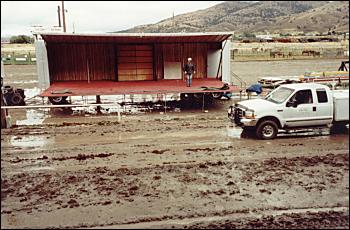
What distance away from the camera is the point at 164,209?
19.9ft

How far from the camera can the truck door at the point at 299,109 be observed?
10.4m

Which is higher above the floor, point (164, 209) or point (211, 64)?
point (211, 64)

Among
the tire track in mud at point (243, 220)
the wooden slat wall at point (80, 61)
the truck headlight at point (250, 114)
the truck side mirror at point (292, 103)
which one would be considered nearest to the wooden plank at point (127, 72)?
the wooden slat wall at point (80, 61)

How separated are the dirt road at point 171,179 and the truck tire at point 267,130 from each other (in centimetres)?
29

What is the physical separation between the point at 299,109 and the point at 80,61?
13.3m

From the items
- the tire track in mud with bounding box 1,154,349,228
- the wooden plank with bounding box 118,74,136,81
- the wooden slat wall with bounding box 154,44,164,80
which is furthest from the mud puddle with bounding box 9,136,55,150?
the wooden slat wall with bounding box 154,44,164,80

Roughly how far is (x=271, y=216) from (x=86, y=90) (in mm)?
12491

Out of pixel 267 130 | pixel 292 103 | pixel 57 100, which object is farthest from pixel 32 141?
pixel 292 103

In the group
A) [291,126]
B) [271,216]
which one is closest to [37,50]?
[291,126]

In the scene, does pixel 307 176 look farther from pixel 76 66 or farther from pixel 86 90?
pixel 76 66

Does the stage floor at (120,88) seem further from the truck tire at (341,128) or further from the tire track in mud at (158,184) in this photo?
the truck tire at (341,128)

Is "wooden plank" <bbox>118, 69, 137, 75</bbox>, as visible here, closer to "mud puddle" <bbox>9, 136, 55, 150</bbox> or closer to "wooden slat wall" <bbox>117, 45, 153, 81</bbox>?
"wooden slat wall" <bbox>117, 45, 153, 81</bbox>

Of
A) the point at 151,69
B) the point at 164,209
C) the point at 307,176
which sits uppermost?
the point at 151,69

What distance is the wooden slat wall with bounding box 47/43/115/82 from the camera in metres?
19.5
